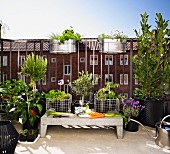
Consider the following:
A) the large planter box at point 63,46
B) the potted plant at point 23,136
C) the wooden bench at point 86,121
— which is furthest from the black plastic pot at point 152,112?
the potted plant at point 23,136

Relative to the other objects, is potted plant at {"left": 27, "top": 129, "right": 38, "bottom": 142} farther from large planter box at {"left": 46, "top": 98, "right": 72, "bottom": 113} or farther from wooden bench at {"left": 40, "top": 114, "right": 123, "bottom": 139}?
large planter box at {"left": 46, "top": 98, "right": 72, "bottom": 113}

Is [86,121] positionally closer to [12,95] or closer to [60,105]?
[60,105]

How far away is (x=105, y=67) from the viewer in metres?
29.2

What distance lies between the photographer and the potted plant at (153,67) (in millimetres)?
3244

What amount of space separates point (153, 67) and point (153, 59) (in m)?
0.12

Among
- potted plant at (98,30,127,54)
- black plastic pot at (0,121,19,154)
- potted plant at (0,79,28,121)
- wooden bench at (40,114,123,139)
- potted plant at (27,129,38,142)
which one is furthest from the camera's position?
potted plant at (98,30,127,54)

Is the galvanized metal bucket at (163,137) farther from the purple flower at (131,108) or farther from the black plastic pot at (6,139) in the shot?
the black plastic pot at (6,139)

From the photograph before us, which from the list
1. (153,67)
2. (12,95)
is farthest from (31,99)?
(153,67)

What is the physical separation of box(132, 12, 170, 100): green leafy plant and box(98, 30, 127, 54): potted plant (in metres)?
0.25

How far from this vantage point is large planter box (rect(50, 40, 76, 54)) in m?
3.46

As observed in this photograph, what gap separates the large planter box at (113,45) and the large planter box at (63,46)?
48cm

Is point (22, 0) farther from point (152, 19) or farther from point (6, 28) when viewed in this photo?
point (152, 19)

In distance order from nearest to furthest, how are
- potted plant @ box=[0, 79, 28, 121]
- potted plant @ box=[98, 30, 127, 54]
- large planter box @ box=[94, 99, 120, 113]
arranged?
potted plant @ box=[0, 79, 28, 121] → large planter box @ box=[94, 99, 120, 113] → potted plant @ box=[98, 30, 127, 54]

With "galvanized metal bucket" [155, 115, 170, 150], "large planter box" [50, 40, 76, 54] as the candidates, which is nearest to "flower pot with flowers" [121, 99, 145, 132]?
"galvanized metal bucket" [155, 115, 170, 150]
